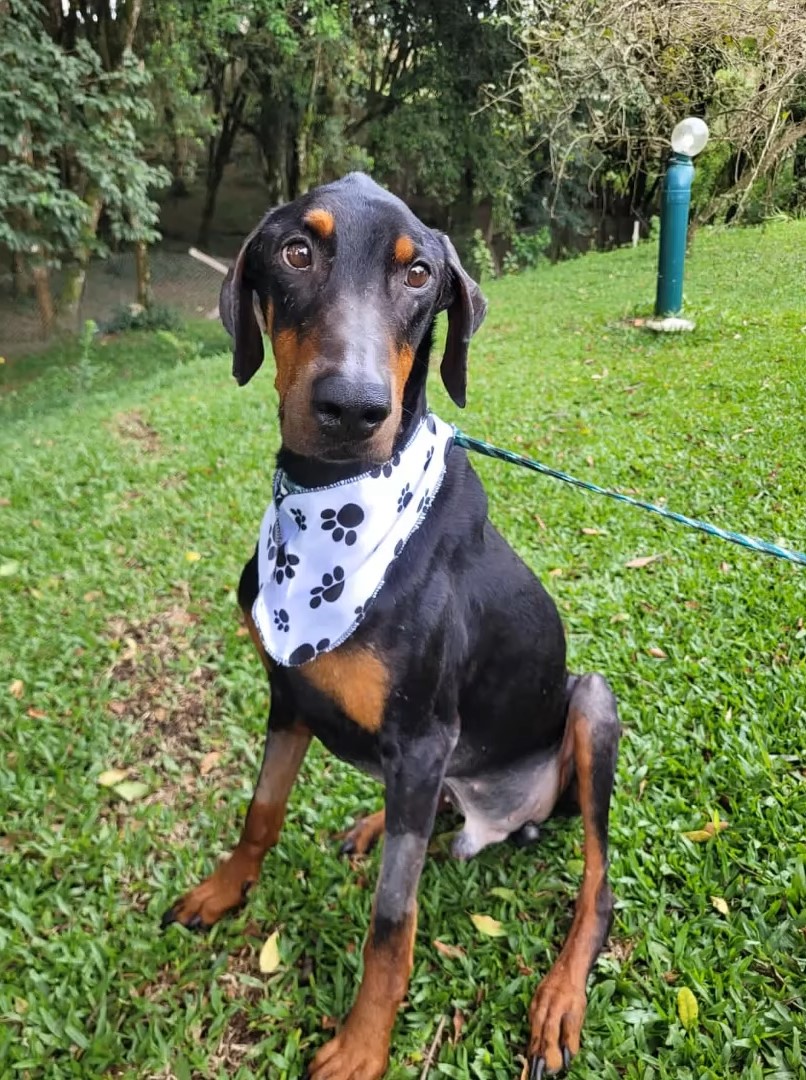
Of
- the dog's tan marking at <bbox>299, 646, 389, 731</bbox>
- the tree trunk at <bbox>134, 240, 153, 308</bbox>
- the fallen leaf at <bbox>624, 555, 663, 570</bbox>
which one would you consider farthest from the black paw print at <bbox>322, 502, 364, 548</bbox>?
the tree trunk at <bbox>134, 240, 153, 308</bbox>

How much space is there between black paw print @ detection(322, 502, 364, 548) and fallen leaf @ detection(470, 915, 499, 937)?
129 centimetres

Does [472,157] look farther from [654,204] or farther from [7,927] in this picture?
[7,927]

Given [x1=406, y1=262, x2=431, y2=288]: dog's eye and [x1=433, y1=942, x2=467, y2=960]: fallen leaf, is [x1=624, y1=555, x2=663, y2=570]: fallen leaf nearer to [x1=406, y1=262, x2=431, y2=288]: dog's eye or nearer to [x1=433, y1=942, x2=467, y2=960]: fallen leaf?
[x1=433, y1=942, x2=467, y2=960]: fallen leaf

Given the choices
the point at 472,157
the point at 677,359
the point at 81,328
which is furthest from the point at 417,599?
the point at 472,157

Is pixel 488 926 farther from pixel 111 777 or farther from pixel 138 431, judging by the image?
pixel 138 431

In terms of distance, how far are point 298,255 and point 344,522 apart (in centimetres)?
67

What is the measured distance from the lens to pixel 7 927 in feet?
8.06

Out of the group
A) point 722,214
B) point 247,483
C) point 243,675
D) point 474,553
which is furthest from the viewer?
point 722,214

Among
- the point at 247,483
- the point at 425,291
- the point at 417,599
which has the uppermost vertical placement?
Result: the point at 425,291

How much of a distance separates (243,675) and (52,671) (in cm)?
91

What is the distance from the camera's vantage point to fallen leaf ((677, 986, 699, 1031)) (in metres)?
2.07

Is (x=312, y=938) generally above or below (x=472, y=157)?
below

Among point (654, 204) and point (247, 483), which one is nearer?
point (247, 483)

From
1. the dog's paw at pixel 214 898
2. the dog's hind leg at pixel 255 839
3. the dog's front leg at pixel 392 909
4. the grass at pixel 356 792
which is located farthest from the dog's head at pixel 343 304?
the grass at pixel 356 792
